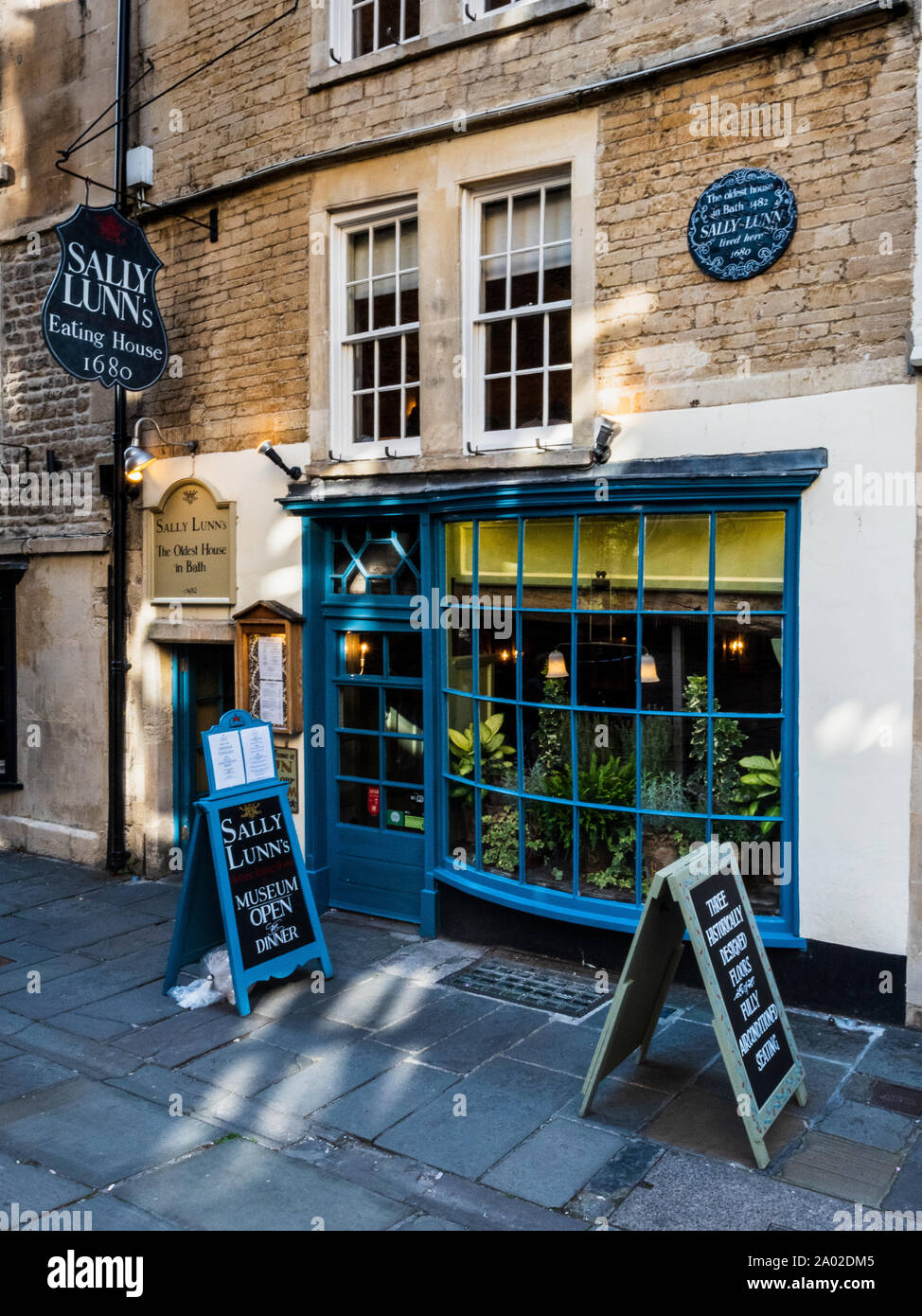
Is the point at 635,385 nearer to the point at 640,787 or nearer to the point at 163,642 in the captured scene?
the point at 640,787

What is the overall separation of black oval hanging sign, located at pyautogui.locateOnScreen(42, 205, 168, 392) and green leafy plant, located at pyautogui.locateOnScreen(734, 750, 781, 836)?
18.7 ft

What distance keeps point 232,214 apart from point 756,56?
14.9ft

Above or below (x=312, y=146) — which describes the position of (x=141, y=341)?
below

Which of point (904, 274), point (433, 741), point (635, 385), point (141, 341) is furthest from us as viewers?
point (141, 341)

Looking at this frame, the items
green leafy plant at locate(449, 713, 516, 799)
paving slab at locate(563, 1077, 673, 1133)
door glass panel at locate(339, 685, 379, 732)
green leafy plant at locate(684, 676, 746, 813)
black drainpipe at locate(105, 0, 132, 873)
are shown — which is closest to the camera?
paving slab at locate(563, 1077, 673, 1133)

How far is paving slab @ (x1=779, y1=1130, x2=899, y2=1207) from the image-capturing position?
14.3 ft

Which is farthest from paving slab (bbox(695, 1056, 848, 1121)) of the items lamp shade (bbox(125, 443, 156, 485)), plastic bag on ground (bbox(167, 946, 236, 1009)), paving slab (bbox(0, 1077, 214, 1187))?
lamp shade (bbox(125, 443, 156, 485))

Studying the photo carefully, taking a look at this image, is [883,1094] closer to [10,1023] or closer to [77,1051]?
[77,1051]

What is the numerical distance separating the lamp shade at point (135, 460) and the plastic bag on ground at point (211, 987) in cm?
454

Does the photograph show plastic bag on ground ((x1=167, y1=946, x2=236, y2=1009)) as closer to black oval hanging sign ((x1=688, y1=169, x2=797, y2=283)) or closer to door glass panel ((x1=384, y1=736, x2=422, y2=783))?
door glass panel ((x1=384, y1=736, x2=422, y2=783))

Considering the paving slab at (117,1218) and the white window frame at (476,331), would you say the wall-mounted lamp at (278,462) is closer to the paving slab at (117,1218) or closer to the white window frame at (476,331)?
the white window frame at (476,331)

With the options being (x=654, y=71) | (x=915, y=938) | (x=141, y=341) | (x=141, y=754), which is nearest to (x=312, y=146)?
(x=141, y=341)

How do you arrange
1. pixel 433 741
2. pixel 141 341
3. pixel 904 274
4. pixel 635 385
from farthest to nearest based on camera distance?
pixel 141 341, pixel 433 741, pixel 635 385, pixel 904 274

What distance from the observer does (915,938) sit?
5.87m
